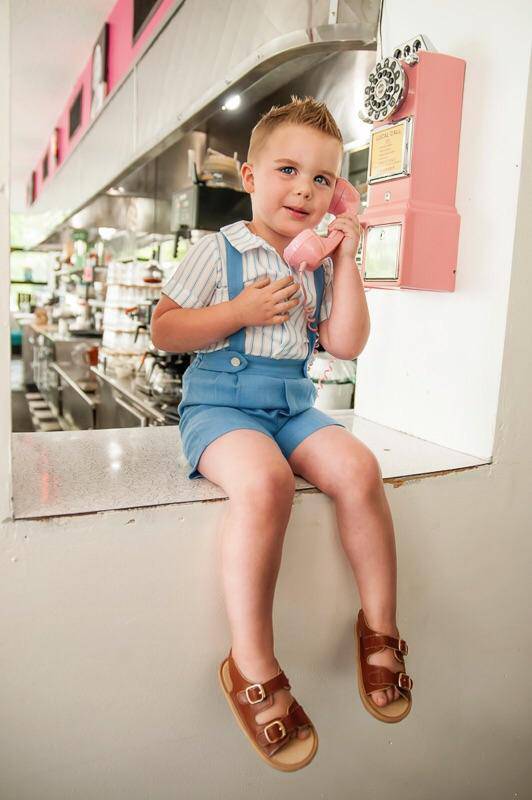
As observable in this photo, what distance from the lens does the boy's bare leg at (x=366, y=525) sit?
119 centimetres

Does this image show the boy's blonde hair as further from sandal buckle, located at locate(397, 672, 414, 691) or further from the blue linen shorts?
sandal buckle, located at locate(397, 672, 414, 691)

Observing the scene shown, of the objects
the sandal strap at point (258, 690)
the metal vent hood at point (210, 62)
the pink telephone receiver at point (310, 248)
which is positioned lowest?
the sandal strap at point (258, 690)

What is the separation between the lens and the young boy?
1070mm

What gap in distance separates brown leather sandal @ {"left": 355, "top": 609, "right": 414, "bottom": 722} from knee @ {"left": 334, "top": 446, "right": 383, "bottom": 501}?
260mm

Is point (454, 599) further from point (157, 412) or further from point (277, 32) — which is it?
point (277, 32)

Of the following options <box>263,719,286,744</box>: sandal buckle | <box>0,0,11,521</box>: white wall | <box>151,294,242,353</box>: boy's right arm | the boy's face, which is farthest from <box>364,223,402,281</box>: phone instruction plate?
<box>263,719,286,744</box>: sandal buckle

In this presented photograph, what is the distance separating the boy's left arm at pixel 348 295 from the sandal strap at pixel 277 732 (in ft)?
2.50

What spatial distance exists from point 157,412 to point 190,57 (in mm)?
1678

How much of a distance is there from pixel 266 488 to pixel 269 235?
0.61 metres

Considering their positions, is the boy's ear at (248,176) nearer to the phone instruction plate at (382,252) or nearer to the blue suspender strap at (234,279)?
the blue suspender strap at (234,279)

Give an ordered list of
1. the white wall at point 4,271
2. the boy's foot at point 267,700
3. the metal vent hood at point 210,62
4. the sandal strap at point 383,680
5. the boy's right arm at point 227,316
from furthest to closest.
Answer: the metal vent hood at point 210,62, the boy's right arm at point 227,316, the sandal strap at point 383,680, the boy's foot at point 267,700, the white wall at point 4,271

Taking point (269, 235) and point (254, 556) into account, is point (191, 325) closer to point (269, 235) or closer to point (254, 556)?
point (269, 235)

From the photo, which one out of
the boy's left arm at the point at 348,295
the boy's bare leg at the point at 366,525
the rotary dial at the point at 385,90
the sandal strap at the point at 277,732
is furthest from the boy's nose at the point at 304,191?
the sandal strap at the point at 277,732

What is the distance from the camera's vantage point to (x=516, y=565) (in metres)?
1.56
